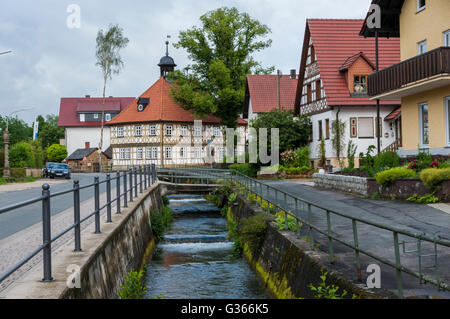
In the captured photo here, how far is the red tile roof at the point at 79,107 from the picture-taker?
8962cm

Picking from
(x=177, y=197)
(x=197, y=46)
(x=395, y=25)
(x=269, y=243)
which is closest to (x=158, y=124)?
(x=197, y=46)

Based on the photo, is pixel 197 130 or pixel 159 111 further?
pixel 197 130

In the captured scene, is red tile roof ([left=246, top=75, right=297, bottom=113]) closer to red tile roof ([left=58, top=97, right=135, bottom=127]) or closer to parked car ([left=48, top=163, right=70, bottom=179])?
parked car ([left=48, top=163, right=70, bottom=179])

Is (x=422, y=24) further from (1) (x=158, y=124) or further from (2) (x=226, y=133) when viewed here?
(1) (x=158, y=124)

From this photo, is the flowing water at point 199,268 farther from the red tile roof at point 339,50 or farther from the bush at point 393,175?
the red tile roof at point 339,50

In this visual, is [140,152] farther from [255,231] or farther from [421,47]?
[255,231]

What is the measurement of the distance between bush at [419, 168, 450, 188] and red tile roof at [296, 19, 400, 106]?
1958cm

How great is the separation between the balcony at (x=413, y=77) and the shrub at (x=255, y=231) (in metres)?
10.0

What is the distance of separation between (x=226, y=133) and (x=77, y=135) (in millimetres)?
39066

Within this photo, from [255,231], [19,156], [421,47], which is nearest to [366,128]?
[421,47]

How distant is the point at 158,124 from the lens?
2559 inches

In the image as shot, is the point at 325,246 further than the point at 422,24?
No

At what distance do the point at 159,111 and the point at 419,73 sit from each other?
47470 millimetres

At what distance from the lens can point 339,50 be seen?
3694cm
